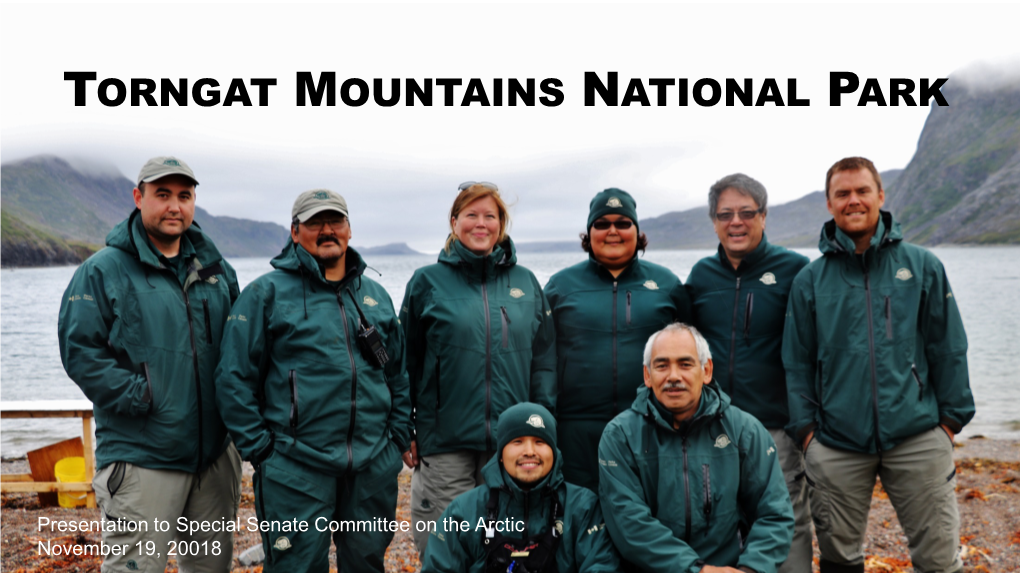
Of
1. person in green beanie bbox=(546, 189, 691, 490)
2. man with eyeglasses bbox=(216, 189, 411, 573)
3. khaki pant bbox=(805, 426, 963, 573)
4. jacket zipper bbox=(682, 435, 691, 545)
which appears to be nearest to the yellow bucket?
man with eyeglasses bbox=(216, 189, 411, 573)

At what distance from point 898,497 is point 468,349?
2889 millimetres

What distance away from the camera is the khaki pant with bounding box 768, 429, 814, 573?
14.6ft

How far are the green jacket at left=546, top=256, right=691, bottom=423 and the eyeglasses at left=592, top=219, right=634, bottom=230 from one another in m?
0.23

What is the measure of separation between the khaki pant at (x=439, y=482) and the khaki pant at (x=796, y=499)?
6.43ft

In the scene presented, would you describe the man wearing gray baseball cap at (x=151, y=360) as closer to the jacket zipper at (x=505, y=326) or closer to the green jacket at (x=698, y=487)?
the jacket zipper at (x=505, y=326)

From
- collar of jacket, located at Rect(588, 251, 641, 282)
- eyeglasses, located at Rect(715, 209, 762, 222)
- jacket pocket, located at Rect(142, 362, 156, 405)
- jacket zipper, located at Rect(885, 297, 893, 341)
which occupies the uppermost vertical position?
eyeglasses, located at Rect(715, 209, 762, 222)

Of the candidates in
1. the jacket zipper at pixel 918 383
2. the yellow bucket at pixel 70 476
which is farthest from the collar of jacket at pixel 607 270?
the yellow bucket at pixel 70 476

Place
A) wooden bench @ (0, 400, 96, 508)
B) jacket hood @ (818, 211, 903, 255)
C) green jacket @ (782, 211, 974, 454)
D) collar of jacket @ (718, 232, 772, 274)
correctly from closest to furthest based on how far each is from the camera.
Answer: green jacket @ (782, 211, 974, 454)
jacket hood @ (818, 211, 903, 255)
collar of jacket @ (718, 232, 772, 274)
wooden bench @ (0, 400, 96, 508)

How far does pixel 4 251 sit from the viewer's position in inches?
4700

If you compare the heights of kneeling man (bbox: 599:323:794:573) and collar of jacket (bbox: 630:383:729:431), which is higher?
collar of jacket (bbox: 630:383:729:431)

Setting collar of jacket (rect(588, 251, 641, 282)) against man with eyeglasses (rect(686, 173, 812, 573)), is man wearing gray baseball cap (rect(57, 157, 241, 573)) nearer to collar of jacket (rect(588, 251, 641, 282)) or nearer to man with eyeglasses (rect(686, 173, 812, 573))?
collar of jacket (rect(588, 251, 641, 282))

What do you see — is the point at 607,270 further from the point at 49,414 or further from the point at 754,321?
the point at 49,414

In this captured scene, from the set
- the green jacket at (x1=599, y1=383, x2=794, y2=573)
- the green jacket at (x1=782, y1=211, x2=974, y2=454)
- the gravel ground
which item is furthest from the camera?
the gravel ground

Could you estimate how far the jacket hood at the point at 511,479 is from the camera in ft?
12.4
